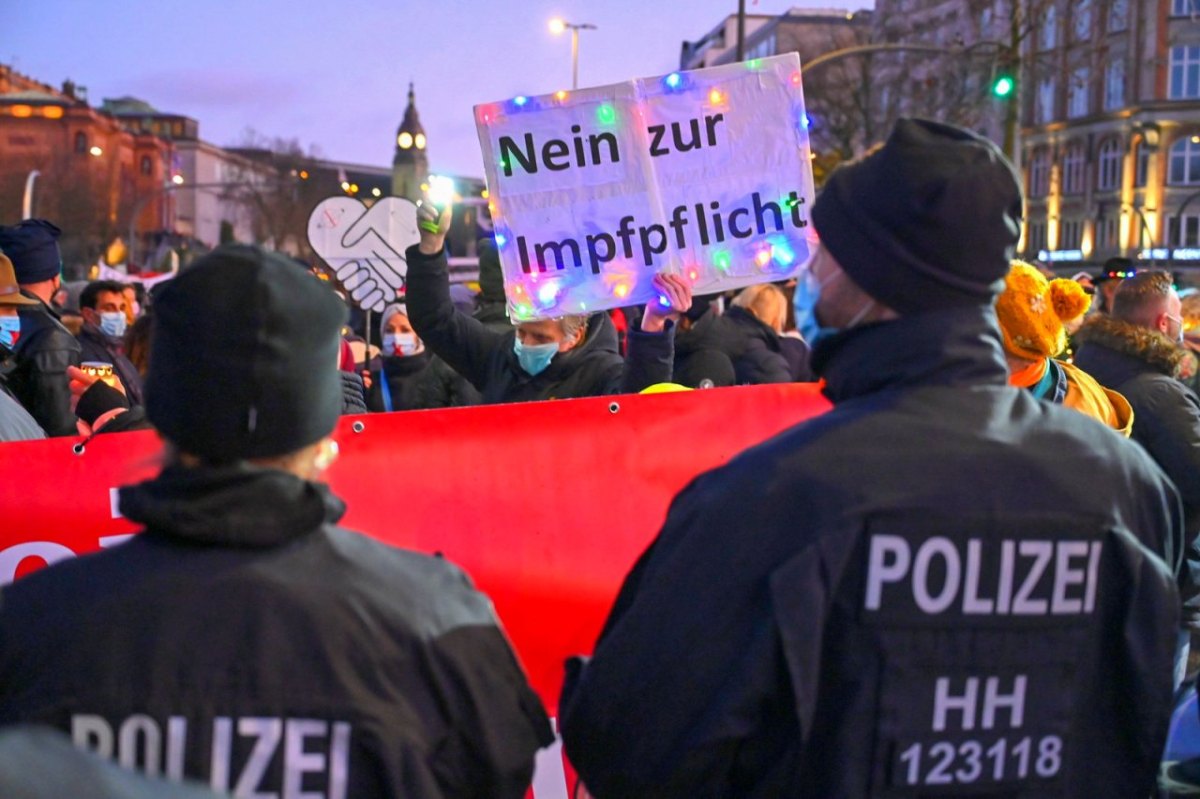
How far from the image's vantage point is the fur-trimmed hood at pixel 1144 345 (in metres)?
5.35

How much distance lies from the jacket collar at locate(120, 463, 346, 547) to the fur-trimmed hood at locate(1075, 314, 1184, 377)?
13.5ft

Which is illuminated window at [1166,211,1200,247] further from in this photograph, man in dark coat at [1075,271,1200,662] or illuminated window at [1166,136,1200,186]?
man in dark coat at [1075,271,1200,662]

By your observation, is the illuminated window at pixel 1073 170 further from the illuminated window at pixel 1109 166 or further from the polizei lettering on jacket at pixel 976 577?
the polizei lettering on jacket at pixel 976 577

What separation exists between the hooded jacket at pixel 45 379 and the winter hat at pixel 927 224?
15.3ft

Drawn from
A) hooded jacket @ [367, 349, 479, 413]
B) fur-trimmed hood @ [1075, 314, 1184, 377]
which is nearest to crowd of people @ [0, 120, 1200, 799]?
fur-trimmed hood @ [1075, 314, 1184, 377]

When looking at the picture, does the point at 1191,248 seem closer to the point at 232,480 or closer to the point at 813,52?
the point at 813,52

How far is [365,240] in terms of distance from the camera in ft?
40.6

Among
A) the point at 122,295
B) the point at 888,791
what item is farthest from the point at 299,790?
the point at 122,295

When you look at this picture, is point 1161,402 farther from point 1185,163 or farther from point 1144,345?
point 1185,163

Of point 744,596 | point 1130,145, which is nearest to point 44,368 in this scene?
point 744,596

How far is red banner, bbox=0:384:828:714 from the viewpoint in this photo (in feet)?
12.3

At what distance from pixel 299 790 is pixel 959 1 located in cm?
5719

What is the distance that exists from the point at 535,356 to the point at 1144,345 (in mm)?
2338

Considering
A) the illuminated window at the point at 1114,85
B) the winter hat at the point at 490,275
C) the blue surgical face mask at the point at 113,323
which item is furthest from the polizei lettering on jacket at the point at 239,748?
the illuminated window at the point at 1114,85
